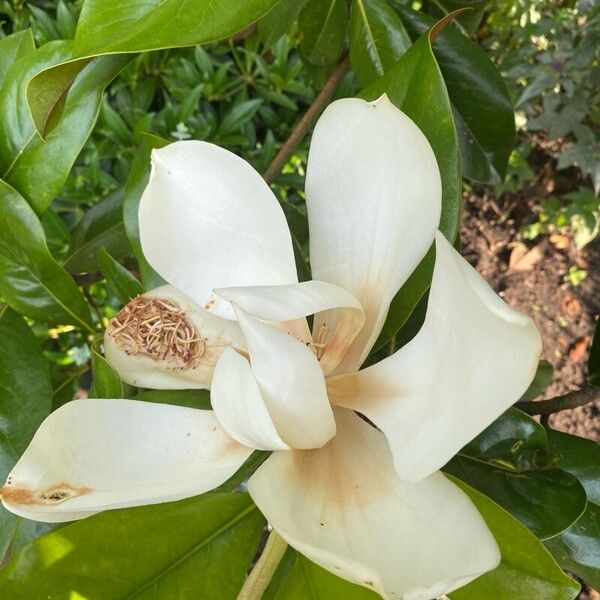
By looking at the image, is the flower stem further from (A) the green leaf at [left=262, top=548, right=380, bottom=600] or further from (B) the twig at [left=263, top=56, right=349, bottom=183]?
(B) the twig at [left=263, top=56, right=349, bottom=183]

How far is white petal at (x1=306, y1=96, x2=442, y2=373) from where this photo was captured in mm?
447

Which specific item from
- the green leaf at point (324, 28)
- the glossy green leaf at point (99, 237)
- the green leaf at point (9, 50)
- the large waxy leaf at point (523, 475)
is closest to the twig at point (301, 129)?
the green leaf at point (324, 28)

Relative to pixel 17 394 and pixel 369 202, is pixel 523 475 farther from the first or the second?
pixel 17 394

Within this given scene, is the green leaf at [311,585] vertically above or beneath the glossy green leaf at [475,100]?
beneath

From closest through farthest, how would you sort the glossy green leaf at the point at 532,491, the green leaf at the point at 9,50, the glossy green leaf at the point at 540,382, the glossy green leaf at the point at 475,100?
the glossy green leaf at the point at 532,491 < the green leaf at the point at 9,50 < the glossy green leaf at the point at 475,100 < the glossy green leaf at the point at 540,382

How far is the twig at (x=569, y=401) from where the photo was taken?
0.68 m

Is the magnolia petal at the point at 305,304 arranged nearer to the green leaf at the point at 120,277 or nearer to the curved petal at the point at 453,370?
the curved petal at the point at 453,370

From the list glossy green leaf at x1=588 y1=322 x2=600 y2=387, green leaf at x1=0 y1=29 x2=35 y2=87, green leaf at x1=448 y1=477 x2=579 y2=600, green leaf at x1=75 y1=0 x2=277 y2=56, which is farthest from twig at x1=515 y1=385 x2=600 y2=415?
green leaf at x1=0 y1=29 x2=35 y2=87

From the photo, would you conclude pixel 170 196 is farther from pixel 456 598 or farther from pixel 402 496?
pixel 456 598

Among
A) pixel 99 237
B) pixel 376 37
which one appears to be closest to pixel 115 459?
pixel 99 237

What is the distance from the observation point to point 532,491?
0.58m

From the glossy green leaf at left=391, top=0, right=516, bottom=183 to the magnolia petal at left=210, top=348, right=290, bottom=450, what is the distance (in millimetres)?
520

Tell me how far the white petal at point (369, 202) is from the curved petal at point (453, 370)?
62 millimetres

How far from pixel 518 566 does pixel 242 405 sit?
248 millimetres
